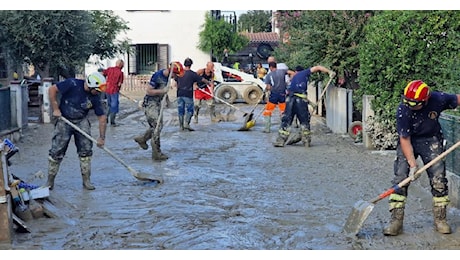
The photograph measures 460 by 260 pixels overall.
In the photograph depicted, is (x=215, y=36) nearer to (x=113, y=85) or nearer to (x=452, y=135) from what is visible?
(x=113, y=85)

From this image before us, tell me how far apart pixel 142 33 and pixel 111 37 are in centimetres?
911

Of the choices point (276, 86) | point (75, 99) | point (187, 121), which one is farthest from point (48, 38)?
point (75, 99)

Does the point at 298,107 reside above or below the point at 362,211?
above

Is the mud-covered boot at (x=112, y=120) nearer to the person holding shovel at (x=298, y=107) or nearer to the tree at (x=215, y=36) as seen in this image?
the person holding shovel at (x=298, y=107)

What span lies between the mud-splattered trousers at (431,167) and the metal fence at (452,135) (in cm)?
111

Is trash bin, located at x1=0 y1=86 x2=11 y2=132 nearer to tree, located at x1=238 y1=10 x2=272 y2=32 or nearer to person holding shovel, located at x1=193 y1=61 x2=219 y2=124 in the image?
person holding shovel, located at x1=193 y1=61 x2=219 y2=124

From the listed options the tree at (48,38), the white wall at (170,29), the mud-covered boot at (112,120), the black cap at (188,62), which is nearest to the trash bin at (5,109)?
the mud-covered boot at (112,120)

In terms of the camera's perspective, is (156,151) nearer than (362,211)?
No

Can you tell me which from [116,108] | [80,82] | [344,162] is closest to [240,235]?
[80,82]

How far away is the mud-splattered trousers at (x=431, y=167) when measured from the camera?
645 cm

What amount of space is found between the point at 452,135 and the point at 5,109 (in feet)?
29.2

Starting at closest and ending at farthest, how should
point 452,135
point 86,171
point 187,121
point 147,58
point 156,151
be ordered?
point 452,135, point 86,171, point 156,151, point 187,121, point 147,58

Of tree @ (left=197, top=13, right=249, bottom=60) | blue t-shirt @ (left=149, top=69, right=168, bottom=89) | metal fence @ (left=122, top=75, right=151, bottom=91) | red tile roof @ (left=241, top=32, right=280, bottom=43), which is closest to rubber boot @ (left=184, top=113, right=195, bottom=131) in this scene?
blue t-shirt @ (left=149, top=69, right=168, bottom=89)

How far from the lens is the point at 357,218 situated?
20.8 feet
